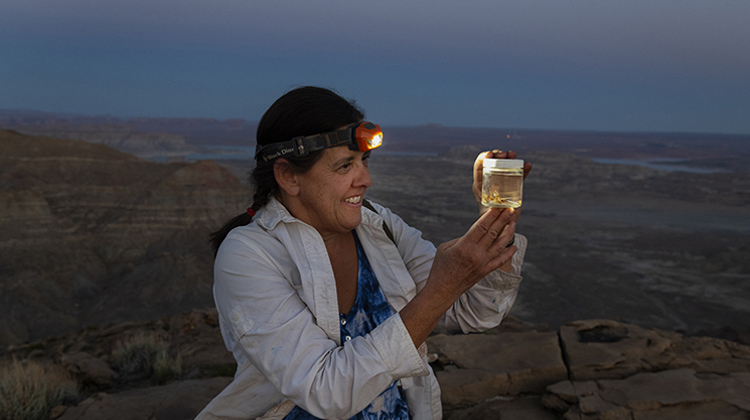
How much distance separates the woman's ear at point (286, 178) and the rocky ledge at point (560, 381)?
2.64m

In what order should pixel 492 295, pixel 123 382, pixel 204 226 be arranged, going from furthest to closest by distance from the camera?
pixel 204 226 < pixel 123 382 < pixel 492 295

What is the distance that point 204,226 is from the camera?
28766 mm

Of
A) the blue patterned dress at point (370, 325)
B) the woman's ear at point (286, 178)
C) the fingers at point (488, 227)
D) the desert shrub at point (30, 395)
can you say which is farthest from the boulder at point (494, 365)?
the desert shrub at point (30, 395)

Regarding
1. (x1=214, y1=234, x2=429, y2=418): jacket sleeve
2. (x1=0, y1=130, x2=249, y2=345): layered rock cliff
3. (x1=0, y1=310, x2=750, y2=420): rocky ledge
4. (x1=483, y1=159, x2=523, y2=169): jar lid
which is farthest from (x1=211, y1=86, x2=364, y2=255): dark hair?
(x1=0, y1=130, x2=249, y2=345): layered rock cliff

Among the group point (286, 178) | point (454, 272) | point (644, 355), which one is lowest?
point (644, 355)

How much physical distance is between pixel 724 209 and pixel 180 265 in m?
36.2

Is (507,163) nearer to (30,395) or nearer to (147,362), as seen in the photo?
(30,395)

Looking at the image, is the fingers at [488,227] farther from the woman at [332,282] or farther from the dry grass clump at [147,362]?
the dry grass clump at [147,362]

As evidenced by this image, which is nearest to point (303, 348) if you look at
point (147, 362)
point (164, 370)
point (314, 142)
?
point (314, 142)

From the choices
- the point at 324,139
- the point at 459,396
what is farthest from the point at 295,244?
the point at 459,396

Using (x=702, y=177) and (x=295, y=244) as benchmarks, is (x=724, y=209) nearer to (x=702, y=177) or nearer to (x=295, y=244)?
(x=702, y=177)

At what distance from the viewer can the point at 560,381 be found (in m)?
4.44

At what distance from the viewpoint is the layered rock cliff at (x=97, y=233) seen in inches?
846

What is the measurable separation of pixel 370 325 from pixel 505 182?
0.85 metres
